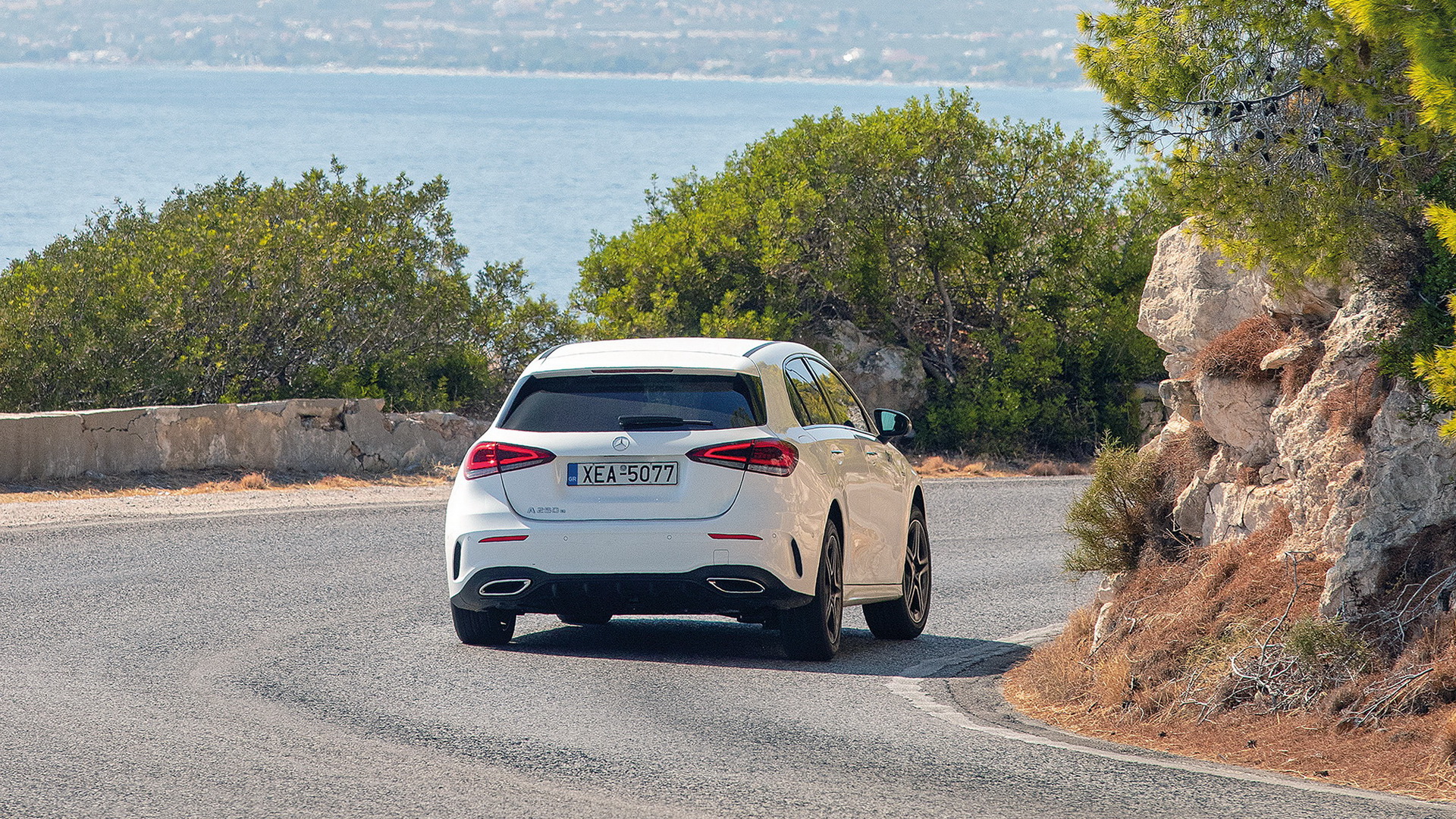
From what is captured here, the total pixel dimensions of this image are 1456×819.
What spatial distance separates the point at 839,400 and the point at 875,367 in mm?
18405

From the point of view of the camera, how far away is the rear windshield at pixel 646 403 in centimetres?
865

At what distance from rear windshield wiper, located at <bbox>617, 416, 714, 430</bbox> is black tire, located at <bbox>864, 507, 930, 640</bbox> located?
7.24 feet

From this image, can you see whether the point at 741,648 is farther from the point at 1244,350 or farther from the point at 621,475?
the point at 1244,350

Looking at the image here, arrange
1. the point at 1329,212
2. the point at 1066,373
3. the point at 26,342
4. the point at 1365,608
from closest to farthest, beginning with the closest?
the point at 1365,608
the point at 1329,212
the point at 26,342
the point at 1066,373

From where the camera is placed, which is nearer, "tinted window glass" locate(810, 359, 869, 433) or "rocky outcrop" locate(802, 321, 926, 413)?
"tinted window glass" locate(810, 359, 869, 433)

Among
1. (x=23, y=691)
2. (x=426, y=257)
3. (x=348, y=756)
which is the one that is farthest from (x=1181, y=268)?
(x=426, y=257)

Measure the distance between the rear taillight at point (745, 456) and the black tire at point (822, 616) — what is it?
60cm

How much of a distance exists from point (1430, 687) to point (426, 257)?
22.2 metres

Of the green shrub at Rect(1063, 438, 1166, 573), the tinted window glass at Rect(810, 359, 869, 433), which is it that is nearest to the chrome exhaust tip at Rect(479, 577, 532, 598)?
the tinted window glass at Rect(810, 359, 869, 433)

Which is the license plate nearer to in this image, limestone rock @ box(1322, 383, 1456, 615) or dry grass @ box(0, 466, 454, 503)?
limestone rock @ box(1322, 383, 1456, 615)

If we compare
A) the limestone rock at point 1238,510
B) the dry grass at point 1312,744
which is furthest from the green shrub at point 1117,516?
the dry grass at point 1312,744

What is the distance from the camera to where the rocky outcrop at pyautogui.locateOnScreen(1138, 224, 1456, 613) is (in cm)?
755

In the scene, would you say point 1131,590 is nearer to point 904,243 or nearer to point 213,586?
point 213,586

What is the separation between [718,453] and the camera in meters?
8.53
